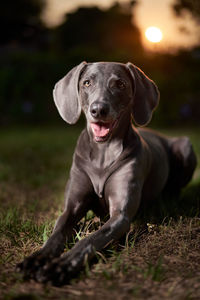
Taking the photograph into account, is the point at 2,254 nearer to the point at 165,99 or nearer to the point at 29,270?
the point at 29,270

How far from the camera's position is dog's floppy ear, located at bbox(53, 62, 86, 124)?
279 cm

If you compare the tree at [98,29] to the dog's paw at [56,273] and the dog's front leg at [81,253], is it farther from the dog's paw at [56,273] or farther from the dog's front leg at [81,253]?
the dog's paw at [56,273]

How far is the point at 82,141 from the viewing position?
113 inches

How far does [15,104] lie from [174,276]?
27.6ft

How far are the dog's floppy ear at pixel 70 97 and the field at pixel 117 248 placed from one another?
77cm

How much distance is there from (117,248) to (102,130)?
0.77 m

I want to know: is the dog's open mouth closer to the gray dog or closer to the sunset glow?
the gray dog

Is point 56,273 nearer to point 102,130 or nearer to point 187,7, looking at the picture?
point 102,130

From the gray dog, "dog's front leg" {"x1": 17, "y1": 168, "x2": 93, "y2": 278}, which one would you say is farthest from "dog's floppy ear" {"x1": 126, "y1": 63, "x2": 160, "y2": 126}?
"dog's front leg" {"x1": 17, "y1": 168, "x2": 93, "y2": 278}

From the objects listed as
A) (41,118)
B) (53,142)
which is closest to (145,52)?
(41,118)

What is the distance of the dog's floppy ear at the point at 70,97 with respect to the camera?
2.79 meters

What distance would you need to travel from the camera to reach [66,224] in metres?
2.47

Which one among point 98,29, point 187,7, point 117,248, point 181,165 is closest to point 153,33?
point 181,165

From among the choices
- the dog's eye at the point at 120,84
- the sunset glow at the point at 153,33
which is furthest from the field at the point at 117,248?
the sunset glow at the point at 153,33
